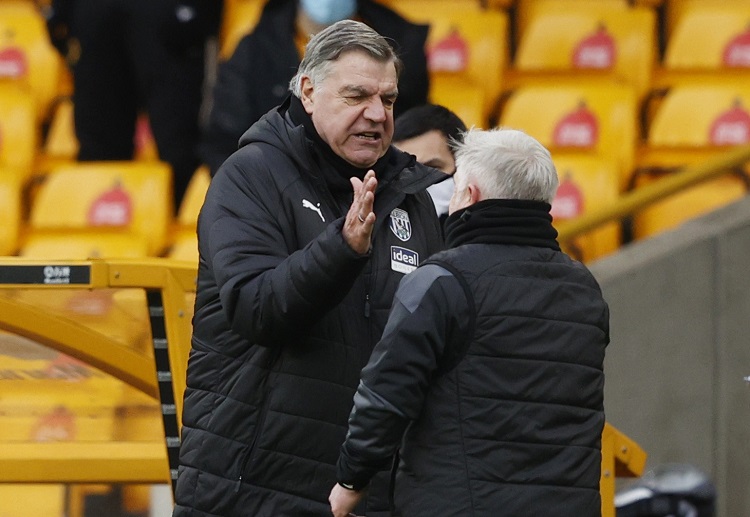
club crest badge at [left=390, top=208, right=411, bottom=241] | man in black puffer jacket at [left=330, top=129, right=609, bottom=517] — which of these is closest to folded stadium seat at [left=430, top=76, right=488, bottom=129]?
club crest badge at [left=390, top=208, right=411, bottom=241]

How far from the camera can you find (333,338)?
3.22 metres

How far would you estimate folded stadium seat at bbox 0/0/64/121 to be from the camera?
8.63 metres

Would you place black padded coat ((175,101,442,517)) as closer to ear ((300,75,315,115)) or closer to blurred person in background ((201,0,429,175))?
ear ((300,75,315,115))

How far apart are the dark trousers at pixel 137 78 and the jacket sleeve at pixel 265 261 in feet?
13.5

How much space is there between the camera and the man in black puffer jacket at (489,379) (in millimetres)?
2971

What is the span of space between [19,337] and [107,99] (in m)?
3.79

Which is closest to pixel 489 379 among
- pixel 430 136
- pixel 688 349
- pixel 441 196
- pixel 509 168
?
pixel 509 168

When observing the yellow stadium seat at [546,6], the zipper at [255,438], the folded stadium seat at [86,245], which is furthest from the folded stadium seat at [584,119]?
the zipper at [255,438]

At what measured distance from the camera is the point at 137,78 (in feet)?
24.3

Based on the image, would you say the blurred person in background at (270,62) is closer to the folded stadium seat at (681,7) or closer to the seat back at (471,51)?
the seat back at (471,51)

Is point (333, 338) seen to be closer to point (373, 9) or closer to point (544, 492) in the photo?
point (544, 492)

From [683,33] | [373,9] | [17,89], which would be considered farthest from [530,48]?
[17,89]

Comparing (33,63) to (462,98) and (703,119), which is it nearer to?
(462,98)

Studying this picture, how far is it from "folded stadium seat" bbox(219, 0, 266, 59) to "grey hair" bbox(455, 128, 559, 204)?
5.17m
